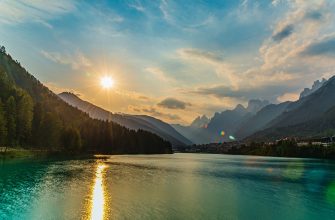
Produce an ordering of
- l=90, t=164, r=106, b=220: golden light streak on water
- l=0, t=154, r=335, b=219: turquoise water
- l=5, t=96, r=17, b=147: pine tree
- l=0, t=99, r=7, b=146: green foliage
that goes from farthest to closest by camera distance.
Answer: l=5, t=96, r=17, b=147: pine tree → l=0, t=99, r=7, b=146: green foliage → l=0, t=154, r=335, b=219: turquoise water → l=90, t=164, r=106, b=220: golden light streak on water

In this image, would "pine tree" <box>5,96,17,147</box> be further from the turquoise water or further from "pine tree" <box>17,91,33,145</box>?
the turquoise water

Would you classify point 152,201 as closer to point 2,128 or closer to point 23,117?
point 2,128

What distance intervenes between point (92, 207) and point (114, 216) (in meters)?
6.69

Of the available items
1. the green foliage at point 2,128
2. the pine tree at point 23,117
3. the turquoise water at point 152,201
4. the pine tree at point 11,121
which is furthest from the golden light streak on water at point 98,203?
the pine tree at point 23,117

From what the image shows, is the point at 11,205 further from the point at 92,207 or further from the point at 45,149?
the point at 45,149

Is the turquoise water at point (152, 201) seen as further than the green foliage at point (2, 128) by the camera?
No

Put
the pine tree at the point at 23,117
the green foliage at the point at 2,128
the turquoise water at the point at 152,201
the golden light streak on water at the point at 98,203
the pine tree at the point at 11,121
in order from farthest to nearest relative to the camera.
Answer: the pine tree at the point at 23,117
the pine tree at the point at 11,121
the green foliage at the point at 2,128
the turquoise water at the point at 152,201
the golden light streak on water at the point at 98,203

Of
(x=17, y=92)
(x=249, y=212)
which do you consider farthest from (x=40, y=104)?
(x=249, y=212)

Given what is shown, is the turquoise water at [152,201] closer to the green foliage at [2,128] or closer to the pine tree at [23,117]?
the green foliage at [2,128]

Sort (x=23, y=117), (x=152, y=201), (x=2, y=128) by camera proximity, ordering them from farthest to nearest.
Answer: (x=23, y=117) → (x=2, y=128) → (x=152, y=201)

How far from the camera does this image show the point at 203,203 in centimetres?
5109

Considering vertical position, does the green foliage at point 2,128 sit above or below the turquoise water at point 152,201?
above

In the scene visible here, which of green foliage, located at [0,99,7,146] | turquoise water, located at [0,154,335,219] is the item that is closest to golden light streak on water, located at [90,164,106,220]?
turquoise water, located at [0,154,335,219]

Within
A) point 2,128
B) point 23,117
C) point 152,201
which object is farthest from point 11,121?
point 152,201
